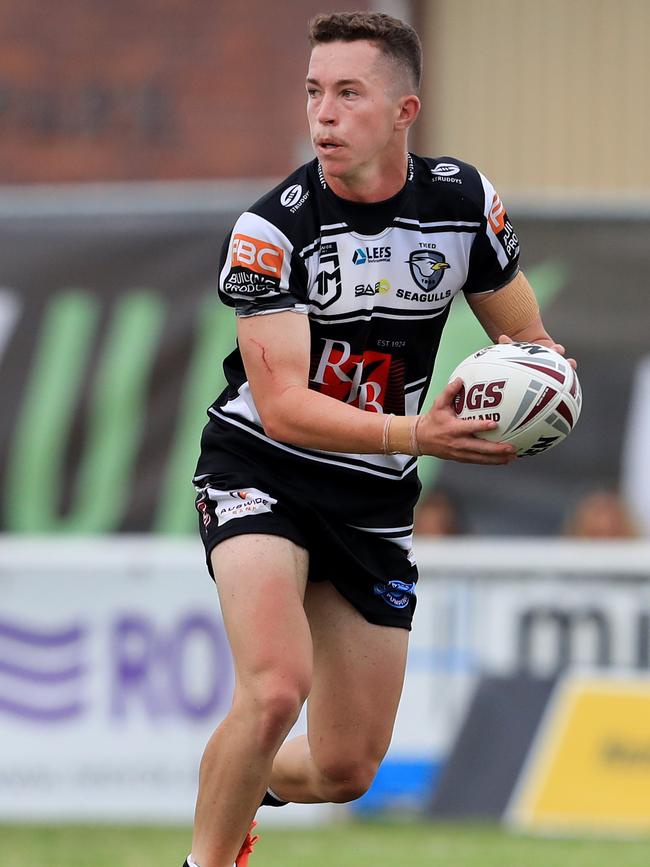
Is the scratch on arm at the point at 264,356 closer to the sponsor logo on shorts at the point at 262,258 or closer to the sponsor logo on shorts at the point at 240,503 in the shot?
the sponsor logo on shorts at the point at 262,258

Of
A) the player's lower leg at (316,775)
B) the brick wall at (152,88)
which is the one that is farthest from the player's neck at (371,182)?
the brick wall at (152,88)

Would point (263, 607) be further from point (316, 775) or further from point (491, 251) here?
point (491, 251)

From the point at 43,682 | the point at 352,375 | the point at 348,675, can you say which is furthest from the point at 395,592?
the point at 43,682

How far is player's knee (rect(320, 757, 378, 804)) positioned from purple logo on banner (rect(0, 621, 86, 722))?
3570 mm

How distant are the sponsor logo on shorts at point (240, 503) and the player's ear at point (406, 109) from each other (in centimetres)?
114

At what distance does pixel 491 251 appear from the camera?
16.3ft

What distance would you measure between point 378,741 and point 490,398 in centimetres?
134

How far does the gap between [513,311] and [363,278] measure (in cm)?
57

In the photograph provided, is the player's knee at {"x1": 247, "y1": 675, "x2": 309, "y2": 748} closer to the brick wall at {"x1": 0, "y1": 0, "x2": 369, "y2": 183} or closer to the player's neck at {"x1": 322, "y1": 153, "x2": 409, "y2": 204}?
the player's neck at {"x1": 322, "y1": 153, "x2": 409, "y2": 204}

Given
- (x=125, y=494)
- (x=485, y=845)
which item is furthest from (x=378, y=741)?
(x=125, y=494)

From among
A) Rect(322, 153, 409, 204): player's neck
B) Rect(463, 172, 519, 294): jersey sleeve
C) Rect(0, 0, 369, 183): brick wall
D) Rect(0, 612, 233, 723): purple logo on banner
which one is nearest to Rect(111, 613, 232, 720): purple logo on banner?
Rect(0, 612, 233, 723): purple logo on banner

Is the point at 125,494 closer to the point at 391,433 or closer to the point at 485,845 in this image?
the point at 485,845

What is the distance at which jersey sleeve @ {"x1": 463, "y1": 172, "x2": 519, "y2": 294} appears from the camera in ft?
16.2

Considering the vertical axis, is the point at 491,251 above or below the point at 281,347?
above
